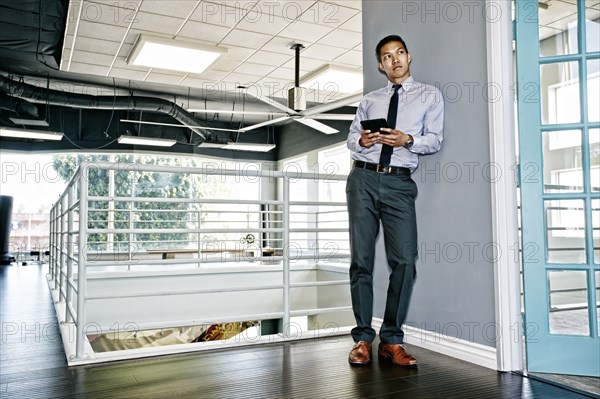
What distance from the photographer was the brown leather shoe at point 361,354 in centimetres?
216

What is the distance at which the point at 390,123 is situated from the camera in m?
2.26

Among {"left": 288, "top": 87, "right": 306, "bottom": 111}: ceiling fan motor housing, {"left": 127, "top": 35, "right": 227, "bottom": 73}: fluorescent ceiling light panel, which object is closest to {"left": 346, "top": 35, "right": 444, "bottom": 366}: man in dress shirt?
{"left": 288, "top": 87, "right": 306, "bottom": 111}: ceiling fan motor housing

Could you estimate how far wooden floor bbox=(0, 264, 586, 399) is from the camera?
5.90ft

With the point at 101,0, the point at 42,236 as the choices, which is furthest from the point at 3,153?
the point at 101,0

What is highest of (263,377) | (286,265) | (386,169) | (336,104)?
(336,104)

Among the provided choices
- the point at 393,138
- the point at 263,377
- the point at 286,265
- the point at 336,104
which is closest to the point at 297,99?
the point at 336,104

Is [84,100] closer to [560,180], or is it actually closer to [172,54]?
[172,54]

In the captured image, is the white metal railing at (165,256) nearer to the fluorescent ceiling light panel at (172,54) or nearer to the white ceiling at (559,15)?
the white ceiling at (559,15)

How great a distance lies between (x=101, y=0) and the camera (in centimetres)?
432

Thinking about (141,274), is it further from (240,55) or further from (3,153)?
(3,153)

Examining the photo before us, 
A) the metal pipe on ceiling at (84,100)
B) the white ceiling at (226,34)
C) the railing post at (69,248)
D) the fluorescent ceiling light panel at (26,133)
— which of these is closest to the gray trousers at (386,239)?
the railing post at (69,248)

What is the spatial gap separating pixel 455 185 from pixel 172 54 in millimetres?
4056

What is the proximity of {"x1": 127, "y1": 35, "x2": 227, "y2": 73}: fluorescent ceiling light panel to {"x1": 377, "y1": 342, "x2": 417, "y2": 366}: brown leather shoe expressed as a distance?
4.07 metres

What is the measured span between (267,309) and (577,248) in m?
4.38
